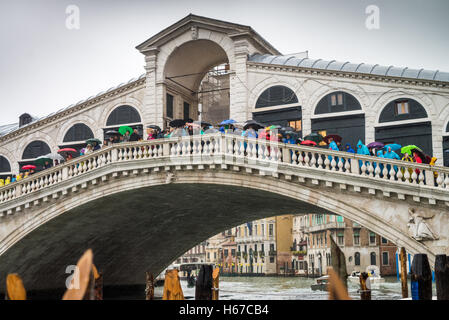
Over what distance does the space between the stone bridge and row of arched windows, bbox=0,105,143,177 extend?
4164mm

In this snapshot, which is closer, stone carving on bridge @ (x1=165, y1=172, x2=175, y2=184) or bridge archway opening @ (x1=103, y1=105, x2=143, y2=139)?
stone carving on bridge @ (x1=165, y1=172, x2=175, y2=184)

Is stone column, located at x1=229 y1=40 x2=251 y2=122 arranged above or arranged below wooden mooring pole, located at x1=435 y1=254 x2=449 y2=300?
above

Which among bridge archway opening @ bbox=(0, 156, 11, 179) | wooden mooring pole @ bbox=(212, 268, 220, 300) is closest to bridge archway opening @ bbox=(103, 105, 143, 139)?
bridge archway opening @ bbox=(0, 156, 11, 179)

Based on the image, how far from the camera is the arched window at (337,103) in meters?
21.0

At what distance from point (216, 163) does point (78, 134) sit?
1032cm

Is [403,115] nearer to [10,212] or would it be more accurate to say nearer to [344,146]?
[344,146]

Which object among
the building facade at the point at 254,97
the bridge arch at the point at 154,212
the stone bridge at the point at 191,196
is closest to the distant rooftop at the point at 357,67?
the building facade at the point at 254,97

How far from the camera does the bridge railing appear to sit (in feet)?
50.8

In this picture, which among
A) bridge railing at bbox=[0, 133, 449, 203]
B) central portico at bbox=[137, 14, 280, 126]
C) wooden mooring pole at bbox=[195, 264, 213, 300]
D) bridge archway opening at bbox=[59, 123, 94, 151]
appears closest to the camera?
wooden mooring pole at bbox=[195, 264, 213, 300]

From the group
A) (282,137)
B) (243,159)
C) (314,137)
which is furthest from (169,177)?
(314,137)

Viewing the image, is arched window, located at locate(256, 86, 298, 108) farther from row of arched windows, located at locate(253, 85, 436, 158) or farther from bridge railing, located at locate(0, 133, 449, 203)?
bridge railing, located at locate(0, 133, 449, 203)

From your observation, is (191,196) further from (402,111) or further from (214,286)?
(402,111)

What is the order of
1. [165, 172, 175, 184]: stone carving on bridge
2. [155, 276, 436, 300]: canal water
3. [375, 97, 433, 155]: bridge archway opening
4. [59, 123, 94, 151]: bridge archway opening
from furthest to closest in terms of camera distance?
[155, 276, 436, 300]: canal water < [59, 123, 94, 151]: bridge archway opening < [375, 97, 433, 155]: bridge archway opening < [165, 172, 175, 184]: stone carving on bridge

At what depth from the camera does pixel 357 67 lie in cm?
2102
